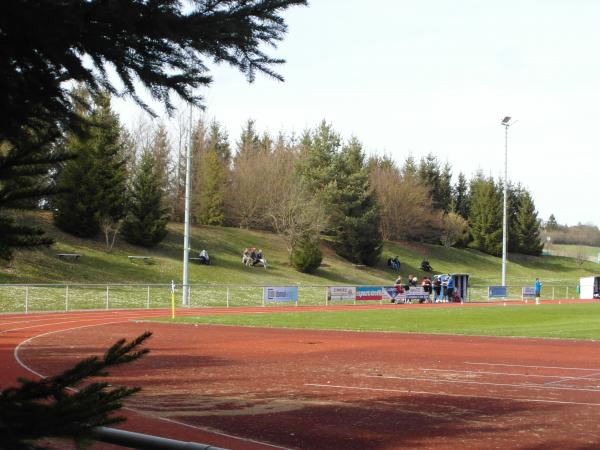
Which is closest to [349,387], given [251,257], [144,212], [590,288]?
[144,212]

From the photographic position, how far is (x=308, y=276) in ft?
204

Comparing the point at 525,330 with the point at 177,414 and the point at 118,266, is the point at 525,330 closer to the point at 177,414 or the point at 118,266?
the point at 177,414

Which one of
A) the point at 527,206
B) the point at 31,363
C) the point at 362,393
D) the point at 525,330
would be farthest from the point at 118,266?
the point at 527,206

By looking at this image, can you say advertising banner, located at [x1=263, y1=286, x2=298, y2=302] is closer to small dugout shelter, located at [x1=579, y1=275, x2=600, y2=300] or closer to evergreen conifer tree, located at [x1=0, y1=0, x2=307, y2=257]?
small dugout shelter, located at [x1=579, y1=275, x2=600, y2=300]

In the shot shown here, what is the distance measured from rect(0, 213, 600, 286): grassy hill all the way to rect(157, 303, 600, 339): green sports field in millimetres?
9420

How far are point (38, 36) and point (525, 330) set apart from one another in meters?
25.3

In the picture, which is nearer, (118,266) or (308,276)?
(118,266)

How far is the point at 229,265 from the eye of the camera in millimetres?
58281

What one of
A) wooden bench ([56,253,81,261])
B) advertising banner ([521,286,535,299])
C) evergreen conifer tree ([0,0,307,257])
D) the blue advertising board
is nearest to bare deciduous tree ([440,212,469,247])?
advertising banner ([521,286,535,299])

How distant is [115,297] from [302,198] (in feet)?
111

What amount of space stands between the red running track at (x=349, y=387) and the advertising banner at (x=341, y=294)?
20.6m

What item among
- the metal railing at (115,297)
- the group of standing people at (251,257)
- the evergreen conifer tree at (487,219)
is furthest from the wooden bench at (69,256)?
the evergreen conifer tree at (487,219)

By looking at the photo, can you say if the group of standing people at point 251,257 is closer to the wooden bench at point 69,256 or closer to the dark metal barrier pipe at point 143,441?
the wooden bench at point 69,256

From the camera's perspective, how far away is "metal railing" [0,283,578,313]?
35.2 metres
